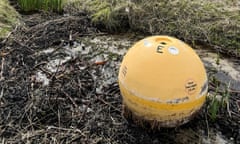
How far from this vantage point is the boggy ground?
3055mm

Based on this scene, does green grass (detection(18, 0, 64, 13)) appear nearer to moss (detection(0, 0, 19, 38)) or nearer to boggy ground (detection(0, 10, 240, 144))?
moss (detection(0, 0, 19, 38))

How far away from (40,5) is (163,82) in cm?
284

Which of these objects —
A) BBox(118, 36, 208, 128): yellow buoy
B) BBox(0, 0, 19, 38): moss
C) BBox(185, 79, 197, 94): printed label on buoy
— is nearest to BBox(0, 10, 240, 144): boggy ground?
BBox(0, 0, 19, 38): moss

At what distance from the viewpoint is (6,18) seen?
16.1 feet

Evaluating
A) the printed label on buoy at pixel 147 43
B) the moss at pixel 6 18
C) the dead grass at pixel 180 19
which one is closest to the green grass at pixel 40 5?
the moss at pixel 6 18

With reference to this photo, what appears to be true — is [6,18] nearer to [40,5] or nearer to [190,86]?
[40,5]

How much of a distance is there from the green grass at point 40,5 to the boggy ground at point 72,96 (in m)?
0.58

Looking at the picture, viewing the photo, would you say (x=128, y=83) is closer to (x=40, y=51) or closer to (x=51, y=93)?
(x=51, y=93)

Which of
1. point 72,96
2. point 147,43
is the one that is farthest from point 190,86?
point 72,96

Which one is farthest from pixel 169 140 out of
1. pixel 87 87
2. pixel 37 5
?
pixel 37 5

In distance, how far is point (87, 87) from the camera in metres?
3.59

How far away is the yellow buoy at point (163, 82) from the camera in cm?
280

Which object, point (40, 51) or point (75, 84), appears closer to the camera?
point (75, 84)

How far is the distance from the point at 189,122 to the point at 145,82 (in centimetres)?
58
